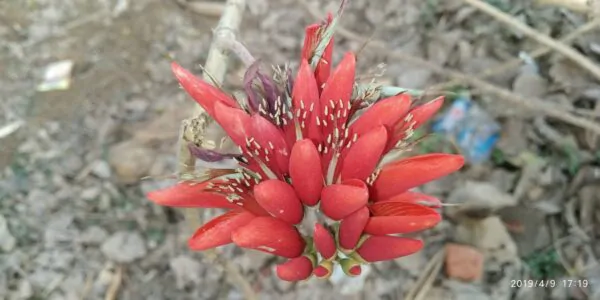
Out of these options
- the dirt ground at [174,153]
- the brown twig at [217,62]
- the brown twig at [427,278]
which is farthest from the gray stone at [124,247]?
the brown twig at [427,278]

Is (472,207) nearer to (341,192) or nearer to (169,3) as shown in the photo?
(341,192)

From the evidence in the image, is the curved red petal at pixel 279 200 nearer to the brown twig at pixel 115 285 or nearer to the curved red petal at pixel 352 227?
the curved red petal at pixel 352 227

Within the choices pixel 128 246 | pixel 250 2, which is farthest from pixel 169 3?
pixel 128 246

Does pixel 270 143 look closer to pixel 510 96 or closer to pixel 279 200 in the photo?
pixel 279 200

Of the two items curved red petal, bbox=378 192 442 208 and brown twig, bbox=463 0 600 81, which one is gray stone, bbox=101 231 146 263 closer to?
curved red petal, bbox=378 192 442 208

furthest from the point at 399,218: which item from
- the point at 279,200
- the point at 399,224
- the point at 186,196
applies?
the point at 186,196
